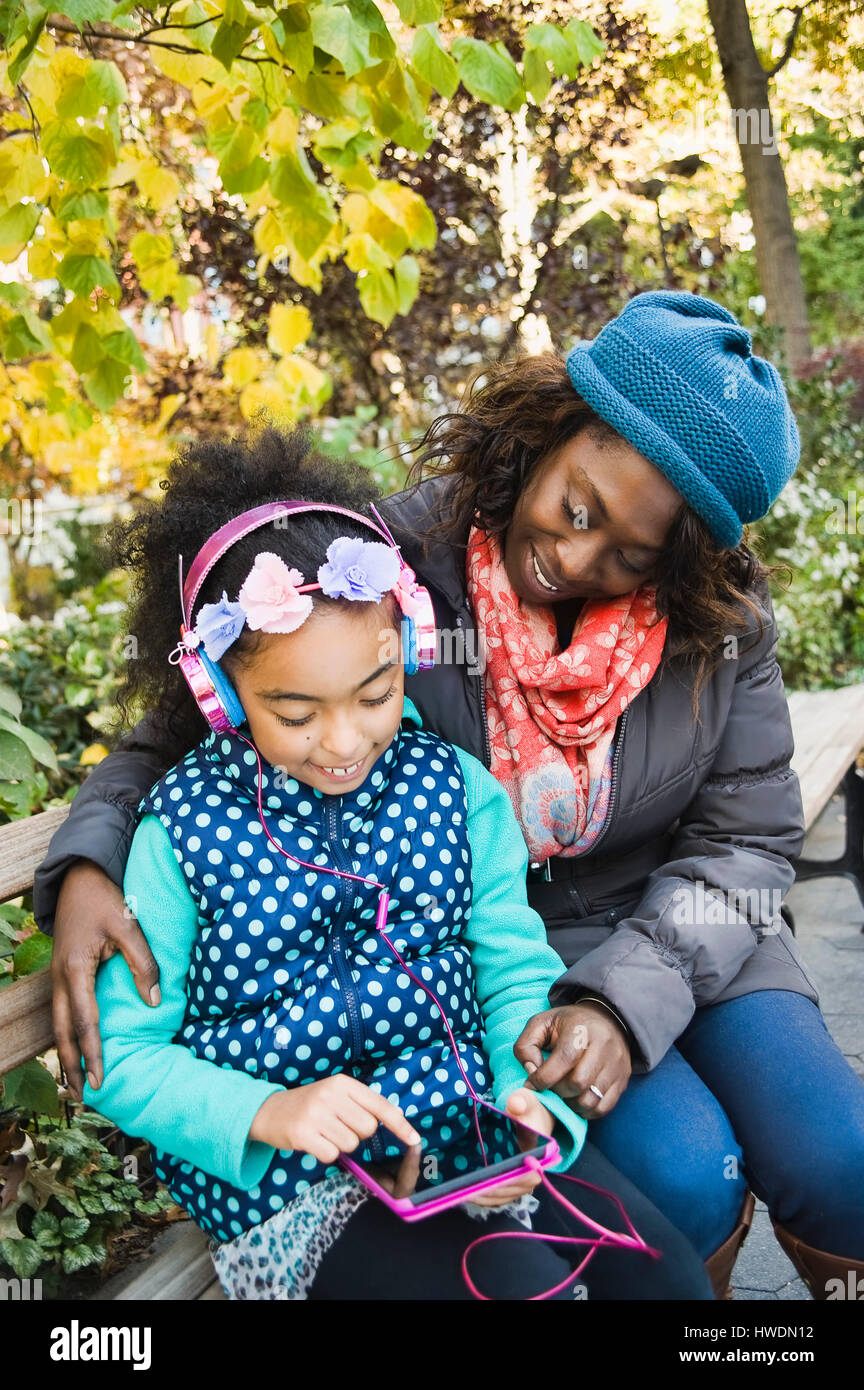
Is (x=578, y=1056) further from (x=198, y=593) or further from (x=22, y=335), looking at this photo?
(x=22, y=335)

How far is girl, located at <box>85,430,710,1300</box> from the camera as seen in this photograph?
5.88 ft

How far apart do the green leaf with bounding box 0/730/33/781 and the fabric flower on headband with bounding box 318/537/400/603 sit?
3.08 ft

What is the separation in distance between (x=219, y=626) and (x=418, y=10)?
1.26 m

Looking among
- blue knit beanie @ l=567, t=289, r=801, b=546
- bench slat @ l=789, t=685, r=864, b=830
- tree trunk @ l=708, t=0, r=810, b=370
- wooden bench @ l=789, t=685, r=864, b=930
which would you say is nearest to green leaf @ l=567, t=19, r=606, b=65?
blue knit beanie @ l=567, t=289, r=801, b=546

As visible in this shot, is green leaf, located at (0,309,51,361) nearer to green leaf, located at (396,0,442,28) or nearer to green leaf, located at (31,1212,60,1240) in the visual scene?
green leaf, located at (396,0,442,28)

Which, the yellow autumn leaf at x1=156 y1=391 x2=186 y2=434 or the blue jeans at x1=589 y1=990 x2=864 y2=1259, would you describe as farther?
the yellow autumn leaf at x1=156 y1=391 x2=186 y2=434

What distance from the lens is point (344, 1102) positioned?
68.6 inches

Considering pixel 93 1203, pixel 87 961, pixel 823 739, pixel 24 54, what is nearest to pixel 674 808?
pixel 87 961

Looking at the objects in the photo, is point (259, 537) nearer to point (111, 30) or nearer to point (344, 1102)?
point (344, 1102)

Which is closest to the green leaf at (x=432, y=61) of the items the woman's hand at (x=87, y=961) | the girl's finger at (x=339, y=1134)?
the woman's hand at (x=87, y=961)

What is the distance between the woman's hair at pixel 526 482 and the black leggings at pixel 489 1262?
96 centimetres

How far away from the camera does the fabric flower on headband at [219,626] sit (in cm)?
190

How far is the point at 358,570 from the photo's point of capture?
1.91m
